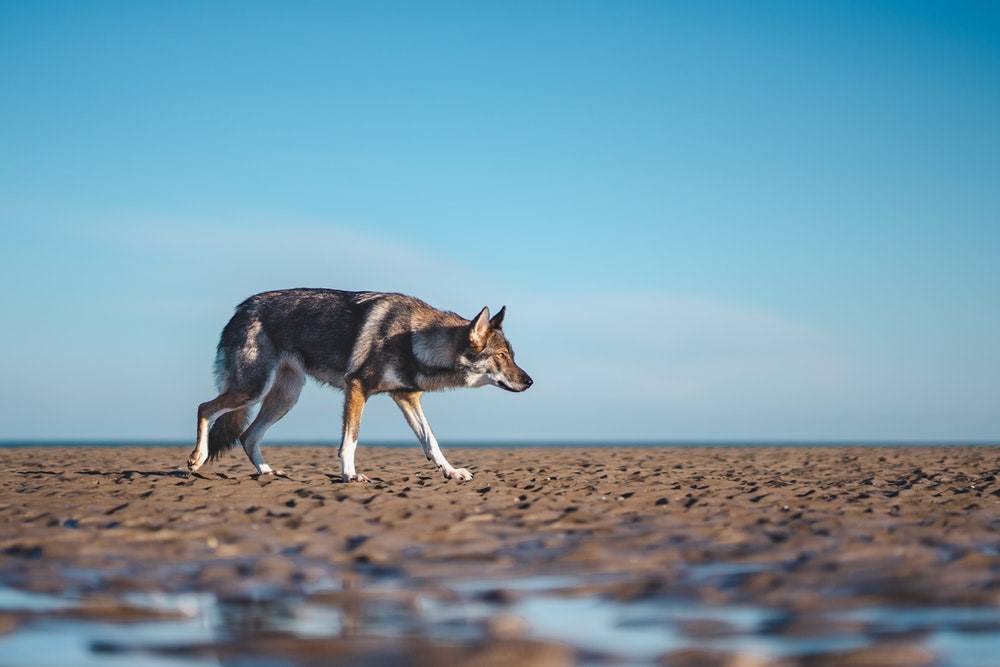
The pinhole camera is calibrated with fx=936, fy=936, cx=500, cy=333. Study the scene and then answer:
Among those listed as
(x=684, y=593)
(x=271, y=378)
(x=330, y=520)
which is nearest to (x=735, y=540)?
(x=684, y=593)

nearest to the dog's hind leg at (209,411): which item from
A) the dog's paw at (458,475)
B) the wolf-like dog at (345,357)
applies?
the wolf-like dog at (345,357)

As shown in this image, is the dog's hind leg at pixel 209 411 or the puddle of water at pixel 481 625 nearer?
the puddle of water at pixel 481 625

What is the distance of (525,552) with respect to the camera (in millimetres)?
5984

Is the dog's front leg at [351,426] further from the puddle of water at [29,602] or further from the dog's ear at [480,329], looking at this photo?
the puddle of water at [29,602]

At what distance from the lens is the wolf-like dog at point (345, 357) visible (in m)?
11.2

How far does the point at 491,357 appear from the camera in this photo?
11602 mm

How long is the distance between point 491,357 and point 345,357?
179cm

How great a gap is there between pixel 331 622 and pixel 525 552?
2.15 metres

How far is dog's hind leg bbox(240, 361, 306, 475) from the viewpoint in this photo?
37.6 feet

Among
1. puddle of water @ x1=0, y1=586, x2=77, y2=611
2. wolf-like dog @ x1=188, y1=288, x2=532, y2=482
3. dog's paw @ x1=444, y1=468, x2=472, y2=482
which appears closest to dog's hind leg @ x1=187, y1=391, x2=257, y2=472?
wolf-like dog @ x1=188, y1=288, x2=532, y2=482

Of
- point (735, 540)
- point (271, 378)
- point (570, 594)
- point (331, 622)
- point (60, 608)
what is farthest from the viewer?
point (271, 378)

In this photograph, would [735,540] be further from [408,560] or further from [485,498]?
[485,498]

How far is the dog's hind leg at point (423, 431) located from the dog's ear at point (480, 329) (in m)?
0.97

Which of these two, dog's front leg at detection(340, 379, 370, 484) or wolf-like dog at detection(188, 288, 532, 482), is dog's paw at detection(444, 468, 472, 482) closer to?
wolf-like dog at detection(188, 288, 532, 482)
